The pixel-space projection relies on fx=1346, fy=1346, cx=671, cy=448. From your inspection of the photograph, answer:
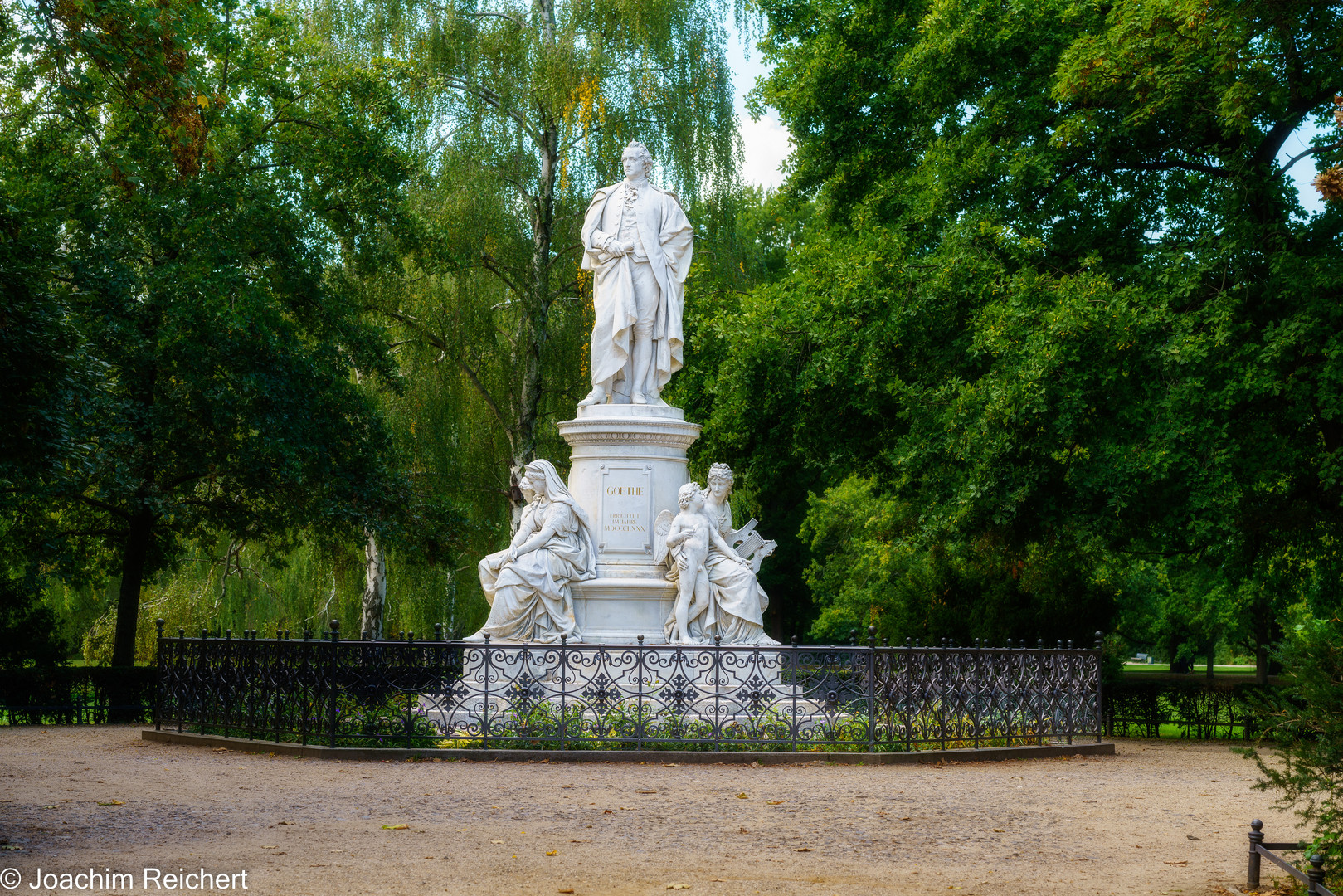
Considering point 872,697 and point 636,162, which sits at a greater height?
point 636,162

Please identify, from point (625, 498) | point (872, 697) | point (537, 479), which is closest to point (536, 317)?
point (625, 498)

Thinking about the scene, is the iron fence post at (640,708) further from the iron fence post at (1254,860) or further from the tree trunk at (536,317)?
the tree trunk at (536,317)

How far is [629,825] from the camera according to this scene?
26.5ft

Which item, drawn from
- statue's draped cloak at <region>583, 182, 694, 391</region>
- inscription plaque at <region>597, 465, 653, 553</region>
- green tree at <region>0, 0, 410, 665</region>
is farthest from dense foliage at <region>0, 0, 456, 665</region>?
inscription plaque at <region>597, 465, 653, 553</region>

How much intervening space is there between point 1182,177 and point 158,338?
1390 centimetres

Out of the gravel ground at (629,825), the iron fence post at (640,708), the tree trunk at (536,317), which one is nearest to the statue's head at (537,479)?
the iron fence post at (640,708)

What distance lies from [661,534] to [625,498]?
1.96 ft

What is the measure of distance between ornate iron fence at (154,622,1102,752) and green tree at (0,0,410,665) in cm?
578

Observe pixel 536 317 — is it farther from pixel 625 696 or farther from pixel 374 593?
pixel 625 696

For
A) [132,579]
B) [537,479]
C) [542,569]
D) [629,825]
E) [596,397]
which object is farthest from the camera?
[132,579]

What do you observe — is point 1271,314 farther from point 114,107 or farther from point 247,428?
point 114,107

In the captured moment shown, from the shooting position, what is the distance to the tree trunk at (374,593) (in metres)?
22.8

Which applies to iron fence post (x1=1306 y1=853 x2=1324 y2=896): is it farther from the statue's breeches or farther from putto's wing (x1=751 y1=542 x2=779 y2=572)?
the statue's breeches

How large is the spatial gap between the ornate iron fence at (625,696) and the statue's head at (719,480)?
189 cm
